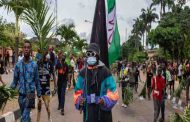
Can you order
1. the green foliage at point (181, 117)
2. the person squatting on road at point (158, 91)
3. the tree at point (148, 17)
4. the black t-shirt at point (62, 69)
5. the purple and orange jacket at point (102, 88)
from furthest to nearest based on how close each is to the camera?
the tree at point (148, 17) < the black t-shirt at point (62, 69) < the person squatting on road at point (158, 91) < the green foliage at point (181, 117) < the purple and orange jacket at point (102, 88)

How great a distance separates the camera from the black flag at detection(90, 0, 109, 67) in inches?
300

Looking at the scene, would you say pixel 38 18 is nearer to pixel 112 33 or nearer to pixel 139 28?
pixel 112 33

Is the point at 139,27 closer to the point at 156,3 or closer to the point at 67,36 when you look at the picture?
the point at 156,3

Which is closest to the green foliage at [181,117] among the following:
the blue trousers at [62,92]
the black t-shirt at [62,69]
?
the blue trousers at [62,92]

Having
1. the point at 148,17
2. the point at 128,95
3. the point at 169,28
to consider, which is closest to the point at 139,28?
the point at 148,17

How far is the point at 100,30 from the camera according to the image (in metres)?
7.84

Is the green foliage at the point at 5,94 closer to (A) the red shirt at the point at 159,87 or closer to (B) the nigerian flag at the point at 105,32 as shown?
(B) the nigerian flag at the point at 105,32

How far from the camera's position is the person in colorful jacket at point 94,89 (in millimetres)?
6605

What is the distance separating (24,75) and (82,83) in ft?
7.26

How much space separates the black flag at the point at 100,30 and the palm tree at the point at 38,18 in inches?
53.4

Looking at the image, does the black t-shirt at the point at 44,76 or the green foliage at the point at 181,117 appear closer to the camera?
the green foliage at the point at 181,117

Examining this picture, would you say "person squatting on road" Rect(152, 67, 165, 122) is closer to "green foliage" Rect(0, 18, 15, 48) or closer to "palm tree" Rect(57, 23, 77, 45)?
"green foliage" Rect(0, 18, 15, 48)

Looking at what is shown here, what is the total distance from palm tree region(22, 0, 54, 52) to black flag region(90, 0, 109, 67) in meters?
1.36

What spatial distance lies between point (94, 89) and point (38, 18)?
3.25 meters
